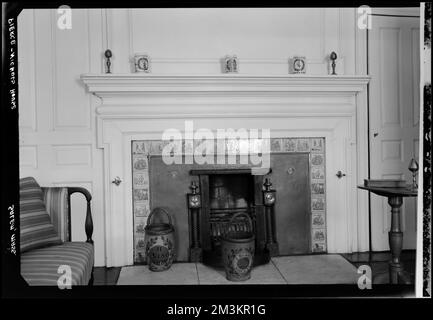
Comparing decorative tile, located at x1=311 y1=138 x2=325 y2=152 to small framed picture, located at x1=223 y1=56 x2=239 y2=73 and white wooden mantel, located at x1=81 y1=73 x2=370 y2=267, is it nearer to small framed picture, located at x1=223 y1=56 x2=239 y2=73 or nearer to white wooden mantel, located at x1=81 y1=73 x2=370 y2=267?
white wooden mantel, located at x1=81 y1=73 x2=370 y2=267

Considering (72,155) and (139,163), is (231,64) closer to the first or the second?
(139,163)

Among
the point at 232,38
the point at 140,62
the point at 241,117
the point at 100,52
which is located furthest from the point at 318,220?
the point at 100,52

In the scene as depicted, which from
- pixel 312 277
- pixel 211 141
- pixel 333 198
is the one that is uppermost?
pixel 211 141

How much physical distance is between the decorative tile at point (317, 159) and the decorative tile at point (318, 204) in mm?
228

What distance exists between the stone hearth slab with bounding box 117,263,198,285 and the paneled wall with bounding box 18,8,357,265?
0.24 metres

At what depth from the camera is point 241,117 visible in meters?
2.30

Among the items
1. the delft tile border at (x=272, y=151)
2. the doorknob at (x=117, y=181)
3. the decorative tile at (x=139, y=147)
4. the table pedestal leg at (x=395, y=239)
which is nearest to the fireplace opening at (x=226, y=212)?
the delft tile border at (x=272, y=151)

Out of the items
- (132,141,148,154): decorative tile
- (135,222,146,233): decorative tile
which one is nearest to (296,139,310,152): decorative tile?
(132,141,148,154): decorative tile

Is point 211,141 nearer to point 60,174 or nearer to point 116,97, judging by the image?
point 116,97

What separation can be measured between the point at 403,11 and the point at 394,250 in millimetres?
1437

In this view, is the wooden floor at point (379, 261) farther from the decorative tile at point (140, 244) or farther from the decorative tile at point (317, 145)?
the decorative tile at point (140, 244)
